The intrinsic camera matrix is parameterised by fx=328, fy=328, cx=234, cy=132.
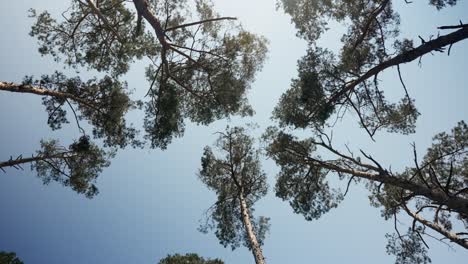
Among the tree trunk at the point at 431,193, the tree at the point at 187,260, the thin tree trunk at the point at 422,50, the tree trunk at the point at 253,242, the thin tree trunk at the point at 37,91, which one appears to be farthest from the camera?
the tree at the point at 187,260

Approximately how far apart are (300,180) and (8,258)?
10.6m

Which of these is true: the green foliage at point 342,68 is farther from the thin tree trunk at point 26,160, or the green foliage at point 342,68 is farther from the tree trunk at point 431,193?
the thin tree trunk at point 26,160

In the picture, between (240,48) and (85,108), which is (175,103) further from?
(85,108)

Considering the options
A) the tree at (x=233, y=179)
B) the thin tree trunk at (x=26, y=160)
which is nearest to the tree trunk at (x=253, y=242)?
the tree at (x=233, y=179)

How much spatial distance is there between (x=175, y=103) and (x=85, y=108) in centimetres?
418

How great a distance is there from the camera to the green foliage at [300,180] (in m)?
12.5

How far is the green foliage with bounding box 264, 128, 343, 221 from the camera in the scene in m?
12.5

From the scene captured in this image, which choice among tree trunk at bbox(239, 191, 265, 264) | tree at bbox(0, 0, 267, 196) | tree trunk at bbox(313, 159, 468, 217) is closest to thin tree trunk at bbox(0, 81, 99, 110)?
tree at bbox(0, 0, 267, 196)

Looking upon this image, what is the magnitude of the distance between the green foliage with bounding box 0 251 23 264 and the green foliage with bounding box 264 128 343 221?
967 centimetres

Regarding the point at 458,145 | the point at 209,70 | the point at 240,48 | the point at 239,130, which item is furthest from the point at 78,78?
the point at 458,145

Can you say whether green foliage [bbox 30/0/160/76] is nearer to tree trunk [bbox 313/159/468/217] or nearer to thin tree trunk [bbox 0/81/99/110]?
thin tree trunk [bbox 0/81/99/110]

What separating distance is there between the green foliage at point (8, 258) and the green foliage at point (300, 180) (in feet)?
31.7

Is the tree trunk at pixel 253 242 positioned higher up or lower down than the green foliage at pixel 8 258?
higher up

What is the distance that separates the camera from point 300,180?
1280 cm
